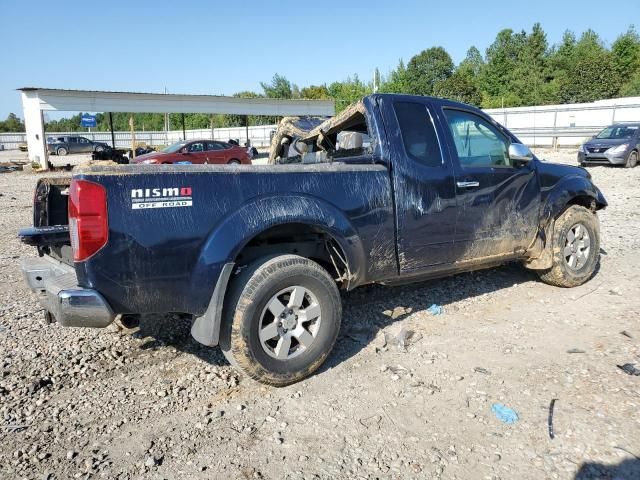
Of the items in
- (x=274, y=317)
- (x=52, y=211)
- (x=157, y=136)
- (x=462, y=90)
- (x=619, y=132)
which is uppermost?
(x=462, y=90)

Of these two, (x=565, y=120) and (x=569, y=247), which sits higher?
(x=565, y=120)

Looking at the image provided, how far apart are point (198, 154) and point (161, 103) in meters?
9.94

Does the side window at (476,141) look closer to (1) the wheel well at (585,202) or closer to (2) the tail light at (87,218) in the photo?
(1) the wheel well at (585,202)

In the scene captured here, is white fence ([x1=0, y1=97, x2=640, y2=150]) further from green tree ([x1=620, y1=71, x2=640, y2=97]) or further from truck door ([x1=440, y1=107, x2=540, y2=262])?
truck door ([x1=440, y1=107, x2=540, y2=262])

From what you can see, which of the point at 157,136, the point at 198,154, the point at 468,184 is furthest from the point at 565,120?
the point at 157,136

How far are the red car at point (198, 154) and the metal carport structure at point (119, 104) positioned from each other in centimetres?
759

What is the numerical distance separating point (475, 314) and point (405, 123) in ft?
6.49

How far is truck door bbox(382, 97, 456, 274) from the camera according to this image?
13.1 ft

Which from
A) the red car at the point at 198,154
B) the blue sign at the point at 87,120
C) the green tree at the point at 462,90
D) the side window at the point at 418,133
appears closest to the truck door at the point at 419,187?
the side window at the point at 418,133

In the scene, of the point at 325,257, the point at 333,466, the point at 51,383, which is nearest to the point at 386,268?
the point at 325,257

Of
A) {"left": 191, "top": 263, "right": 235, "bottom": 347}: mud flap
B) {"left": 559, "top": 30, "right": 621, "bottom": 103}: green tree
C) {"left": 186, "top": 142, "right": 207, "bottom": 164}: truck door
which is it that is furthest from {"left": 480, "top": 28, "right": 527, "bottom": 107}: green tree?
{"left": 191, "top": 263, "right": 235, "bottom": 347}: mud flap

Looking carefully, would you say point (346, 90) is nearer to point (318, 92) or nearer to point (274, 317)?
point (318, 92)

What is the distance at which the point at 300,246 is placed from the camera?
152 inches

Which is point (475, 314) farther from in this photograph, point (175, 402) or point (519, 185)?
point (175, 402)
